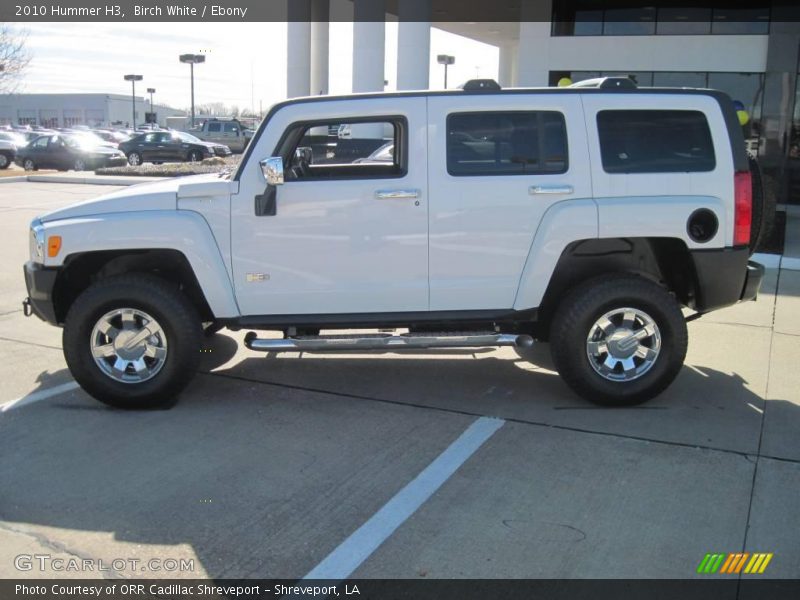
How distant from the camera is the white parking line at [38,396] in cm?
564

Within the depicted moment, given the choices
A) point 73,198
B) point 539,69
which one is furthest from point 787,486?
point 73,198

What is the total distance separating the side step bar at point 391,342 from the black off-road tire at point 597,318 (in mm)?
281

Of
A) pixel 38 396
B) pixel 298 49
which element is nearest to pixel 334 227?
pixel 38 396

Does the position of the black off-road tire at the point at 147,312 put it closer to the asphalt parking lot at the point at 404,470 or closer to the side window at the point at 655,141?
the asphalt parking lot at the point at 404,470

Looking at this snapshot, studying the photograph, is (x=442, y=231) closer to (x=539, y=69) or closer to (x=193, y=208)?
(x=193, y=208)

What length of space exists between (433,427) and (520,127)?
212 centimetres

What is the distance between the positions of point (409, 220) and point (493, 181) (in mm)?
621

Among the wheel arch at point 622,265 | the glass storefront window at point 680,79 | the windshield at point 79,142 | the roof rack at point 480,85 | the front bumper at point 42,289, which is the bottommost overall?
the front bumper at point 42,289

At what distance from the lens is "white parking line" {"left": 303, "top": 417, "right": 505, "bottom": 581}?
11.8 ft

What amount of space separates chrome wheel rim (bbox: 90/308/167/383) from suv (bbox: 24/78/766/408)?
0.01 metres

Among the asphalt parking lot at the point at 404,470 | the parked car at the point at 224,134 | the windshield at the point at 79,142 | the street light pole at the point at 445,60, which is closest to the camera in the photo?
the asphalt parking lot at the point at 404,470

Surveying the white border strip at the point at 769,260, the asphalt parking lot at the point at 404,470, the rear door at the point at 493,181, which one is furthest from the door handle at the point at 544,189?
the white border strip at the point at 769,260

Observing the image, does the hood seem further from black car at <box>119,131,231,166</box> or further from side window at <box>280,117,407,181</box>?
black car at <box>119,131,231,166</box>

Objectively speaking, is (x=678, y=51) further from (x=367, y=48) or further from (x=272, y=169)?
(x=272, y=169)
